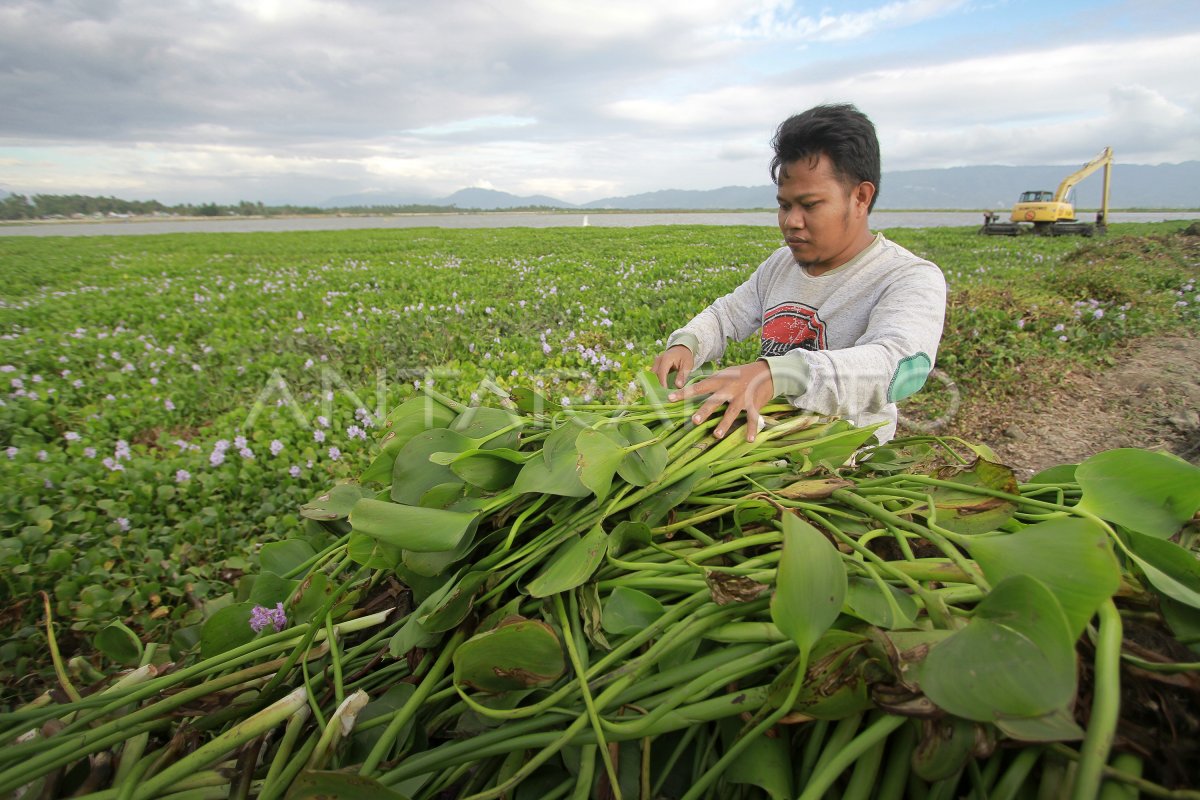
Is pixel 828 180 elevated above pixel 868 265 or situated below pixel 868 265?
above

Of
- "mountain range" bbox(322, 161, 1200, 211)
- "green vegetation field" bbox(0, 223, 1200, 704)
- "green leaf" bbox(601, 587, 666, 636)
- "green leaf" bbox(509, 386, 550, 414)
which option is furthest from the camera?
"mountain range" bbox(322, 161, 1200, 211)

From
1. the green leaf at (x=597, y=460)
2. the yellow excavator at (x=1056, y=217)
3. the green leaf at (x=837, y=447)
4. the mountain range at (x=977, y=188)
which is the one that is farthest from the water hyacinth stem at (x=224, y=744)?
the mountain range at (x=977, y=188)

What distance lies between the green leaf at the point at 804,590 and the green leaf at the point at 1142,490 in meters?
0.33

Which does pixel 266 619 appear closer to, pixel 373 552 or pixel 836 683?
pixel 373 552

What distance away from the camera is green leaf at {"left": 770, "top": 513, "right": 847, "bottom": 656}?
1.51ft

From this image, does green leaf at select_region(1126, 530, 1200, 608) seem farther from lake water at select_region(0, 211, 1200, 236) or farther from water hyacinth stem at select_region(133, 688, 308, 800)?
lake water at select_region(0, 211, 1200, 236)

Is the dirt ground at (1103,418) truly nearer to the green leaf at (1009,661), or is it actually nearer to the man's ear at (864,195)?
the man's ear at (864,195)

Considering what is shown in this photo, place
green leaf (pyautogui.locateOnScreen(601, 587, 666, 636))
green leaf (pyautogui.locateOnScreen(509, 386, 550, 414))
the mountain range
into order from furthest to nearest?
the mountain range < green leaf (pyautogui.locateOnScreen(509, 386, 550, 414)) < green leaf (pyautogui.locateOnScreen(601, 587, 666, 636))

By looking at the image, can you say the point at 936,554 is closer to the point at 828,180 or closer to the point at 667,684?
the point at 667,684

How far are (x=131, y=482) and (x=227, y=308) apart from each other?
156 inches

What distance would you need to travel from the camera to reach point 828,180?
135 cm

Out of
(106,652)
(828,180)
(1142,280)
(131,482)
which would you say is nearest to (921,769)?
(106,652)

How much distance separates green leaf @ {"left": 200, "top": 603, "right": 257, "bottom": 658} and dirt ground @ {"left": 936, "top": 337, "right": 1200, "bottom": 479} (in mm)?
2974

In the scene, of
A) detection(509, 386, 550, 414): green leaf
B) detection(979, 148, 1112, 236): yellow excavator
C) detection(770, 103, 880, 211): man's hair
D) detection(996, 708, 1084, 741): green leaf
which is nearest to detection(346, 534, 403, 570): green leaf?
detection(509, 386, 550, 414): green leaf
